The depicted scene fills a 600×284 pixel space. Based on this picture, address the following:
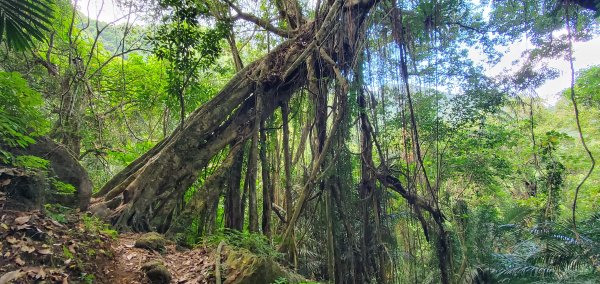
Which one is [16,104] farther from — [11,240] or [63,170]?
[11,240]

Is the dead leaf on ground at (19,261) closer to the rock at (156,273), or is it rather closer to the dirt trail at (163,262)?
the dirt trail at (163,262)

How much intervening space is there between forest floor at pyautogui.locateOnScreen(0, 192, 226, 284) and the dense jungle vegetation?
36 centimetres

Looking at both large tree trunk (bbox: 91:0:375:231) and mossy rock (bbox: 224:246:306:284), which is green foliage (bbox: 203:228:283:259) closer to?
mossy rock (bbox: 224:246:306:284)

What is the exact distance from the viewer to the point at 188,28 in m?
4.59

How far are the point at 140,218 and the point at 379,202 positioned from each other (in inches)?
131

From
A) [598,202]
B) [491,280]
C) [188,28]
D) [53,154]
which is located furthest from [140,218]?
[598,202]

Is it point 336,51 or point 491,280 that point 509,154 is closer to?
point 491,280

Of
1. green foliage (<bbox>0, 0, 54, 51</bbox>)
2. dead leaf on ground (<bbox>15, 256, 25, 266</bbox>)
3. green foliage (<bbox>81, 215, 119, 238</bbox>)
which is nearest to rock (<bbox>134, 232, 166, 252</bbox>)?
green foliage (<bbox>81, 215, 119, 238</bbox>)

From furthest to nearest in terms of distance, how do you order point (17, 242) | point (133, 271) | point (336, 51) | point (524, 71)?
point (524, 71), point (336, 51), point (133, 271), point (17, 242)

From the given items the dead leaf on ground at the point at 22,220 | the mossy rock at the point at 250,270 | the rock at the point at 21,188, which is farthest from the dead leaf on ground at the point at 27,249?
the mossy rock at the point at 250,270

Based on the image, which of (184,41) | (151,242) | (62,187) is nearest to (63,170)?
(62,187)

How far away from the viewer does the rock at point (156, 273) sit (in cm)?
312

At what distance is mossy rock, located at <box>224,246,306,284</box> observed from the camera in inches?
123

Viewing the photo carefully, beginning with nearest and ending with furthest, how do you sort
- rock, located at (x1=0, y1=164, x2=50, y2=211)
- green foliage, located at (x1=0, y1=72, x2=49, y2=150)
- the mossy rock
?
rock, located at (x1=0, y1=164, x2=50, y2=211), green foliage, located at (x1=0, y1=72, x2=49, y2=150), the mossy rock
